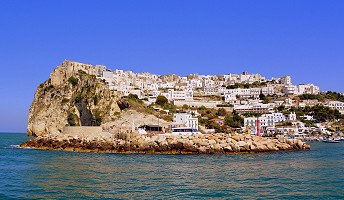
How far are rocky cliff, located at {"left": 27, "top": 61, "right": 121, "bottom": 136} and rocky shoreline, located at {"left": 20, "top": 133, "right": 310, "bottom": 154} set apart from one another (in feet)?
68.6

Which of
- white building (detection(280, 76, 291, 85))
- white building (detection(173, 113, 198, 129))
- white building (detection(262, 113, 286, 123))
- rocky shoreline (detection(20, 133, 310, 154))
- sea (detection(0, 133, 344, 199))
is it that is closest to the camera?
sea (detection(0, 133, 344, 199))

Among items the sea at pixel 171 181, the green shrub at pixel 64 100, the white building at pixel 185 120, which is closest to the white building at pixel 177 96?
the green shrub at pixel 64 100

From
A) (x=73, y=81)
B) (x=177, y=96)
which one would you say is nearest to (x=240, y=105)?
→ (x=177, y=96)

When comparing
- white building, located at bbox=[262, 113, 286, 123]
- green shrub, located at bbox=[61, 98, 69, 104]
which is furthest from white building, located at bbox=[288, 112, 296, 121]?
A: green shrub, located at bbox=[61, 98, 69, 104]

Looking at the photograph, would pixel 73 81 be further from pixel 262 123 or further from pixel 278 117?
pixel 278 117

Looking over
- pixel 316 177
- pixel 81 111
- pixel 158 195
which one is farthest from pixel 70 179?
pixel 81 111

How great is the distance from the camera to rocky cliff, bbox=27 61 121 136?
2425 inches

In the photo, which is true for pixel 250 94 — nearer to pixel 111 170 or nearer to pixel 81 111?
pixel 81 111

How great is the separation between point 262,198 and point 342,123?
228 feet

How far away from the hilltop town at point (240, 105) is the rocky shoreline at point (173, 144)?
14.4m

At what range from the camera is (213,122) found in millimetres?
66562

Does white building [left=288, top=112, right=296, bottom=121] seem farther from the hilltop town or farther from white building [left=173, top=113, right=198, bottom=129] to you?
white building [left=173, top=113, right=198, bottom=129]

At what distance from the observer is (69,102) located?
6819 centimetres

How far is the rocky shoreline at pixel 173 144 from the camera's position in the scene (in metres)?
31.5
